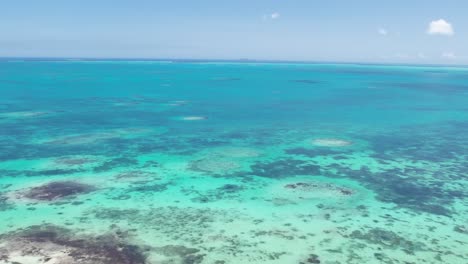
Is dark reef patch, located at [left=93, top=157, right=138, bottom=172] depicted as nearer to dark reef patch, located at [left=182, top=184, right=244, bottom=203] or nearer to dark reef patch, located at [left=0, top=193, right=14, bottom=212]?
dark reef patch, located at [left=0, top=193, right=14, bottom=212]

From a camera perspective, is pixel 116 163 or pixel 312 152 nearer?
pixel 116 163

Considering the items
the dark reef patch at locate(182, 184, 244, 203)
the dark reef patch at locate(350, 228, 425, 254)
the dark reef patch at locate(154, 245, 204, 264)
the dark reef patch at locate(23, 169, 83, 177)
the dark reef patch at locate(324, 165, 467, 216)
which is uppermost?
the dark reef patch at locate(23, 169, 83, 177)

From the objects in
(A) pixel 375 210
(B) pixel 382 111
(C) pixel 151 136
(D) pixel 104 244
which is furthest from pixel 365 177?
(B) pixel 382 111

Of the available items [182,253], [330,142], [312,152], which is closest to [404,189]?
[312,152]

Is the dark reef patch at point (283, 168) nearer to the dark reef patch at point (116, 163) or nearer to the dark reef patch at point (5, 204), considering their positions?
the dark reef patch at point (116, 163)

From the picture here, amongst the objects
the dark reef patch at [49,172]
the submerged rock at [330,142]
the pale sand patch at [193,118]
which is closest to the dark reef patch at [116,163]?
the dark reef patch at [49,172]

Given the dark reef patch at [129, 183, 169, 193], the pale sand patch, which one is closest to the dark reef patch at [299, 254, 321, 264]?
the dark reef patch at [129, 183, 169, 193]

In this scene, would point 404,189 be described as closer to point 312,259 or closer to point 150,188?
point 312,259

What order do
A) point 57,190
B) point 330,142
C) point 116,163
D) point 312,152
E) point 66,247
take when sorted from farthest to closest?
point 330,142 < point 312,152 < point 116,163 < point 57,190 < point 66,247
